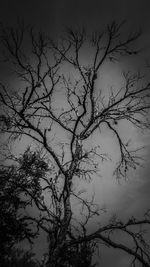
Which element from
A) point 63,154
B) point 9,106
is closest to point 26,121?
point 9,106

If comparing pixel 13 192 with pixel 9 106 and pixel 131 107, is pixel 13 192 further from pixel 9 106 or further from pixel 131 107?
pixel 131 107

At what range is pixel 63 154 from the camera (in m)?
10.7

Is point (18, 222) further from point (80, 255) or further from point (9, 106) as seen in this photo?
point (9, 106)

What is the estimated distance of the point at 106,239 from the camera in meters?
8.68

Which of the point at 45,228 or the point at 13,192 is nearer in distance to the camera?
the point at 45,228

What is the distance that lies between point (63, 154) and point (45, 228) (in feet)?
9.10

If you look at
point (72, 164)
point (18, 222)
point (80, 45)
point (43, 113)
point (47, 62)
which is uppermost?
point (80, 45)

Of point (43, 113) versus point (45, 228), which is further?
point (43, 113)

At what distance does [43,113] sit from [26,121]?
1.05 meters

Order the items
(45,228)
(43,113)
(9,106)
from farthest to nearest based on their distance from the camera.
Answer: (43,113), (9,106), (45,228)

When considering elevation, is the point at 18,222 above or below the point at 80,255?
above

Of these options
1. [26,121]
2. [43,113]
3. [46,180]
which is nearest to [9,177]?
[46,180]

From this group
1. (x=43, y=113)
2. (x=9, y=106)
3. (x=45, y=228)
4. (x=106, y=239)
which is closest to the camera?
(x=106, y=239)

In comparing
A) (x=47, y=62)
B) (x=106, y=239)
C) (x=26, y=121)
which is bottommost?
(x=106, y=239)
